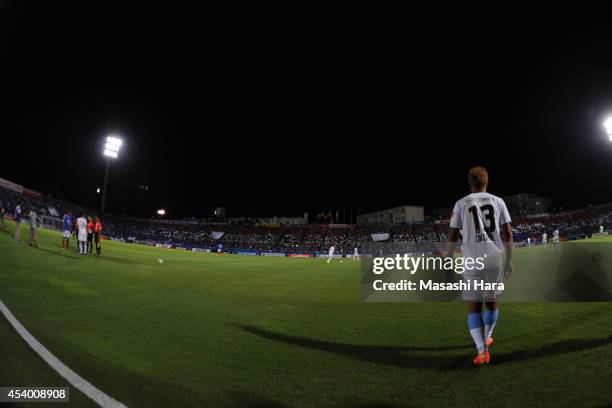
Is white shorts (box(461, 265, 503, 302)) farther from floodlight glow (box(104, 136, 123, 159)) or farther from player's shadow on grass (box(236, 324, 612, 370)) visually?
floodlight glow (box(104, 136, 123, 159))

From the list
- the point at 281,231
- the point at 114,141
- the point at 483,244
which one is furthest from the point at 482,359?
the point at 281,231

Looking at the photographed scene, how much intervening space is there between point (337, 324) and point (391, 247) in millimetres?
34982

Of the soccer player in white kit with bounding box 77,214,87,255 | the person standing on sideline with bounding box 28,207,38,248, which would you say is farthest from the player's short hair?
the person standing on sideline with bounding box 28,207,38,248

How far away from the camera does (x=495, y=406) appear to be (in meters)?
2.63

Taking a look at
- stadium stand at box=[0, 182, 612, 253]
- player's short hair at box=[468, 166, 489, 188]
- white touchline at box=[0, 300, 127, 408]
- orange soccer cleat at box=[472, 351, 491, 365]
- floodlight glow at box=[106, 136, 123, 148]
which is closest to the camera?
white touchline at box=[0, 300, 127, 408]

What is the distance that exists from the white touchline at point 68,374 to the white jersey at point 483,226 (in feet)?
14.4

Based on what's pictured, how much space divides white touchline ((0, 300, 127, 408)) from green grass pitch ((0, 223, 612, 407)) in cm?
7

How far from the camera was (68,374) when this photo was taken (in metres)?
3.33

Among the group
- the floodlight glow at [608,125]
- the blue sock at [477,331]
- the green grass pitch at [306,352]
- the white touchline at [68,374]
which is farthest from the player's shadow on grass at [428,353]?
the floodlight glow at [608,125]

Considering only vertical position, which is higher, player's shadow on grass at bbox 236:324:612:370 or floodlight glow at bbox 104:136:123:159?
floodlight glow at bbox 104:136:123:159

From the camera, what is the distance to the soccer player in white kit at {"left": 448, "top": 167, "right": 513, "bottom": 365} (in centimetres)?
380

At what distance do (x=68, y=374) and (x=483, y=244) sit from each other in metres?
5.29

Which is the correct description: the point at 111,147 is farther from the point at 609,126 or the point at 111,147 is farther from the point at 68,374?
the point at 609,126

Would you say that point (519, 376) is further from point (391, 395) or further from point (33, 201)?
point (33, 201)
